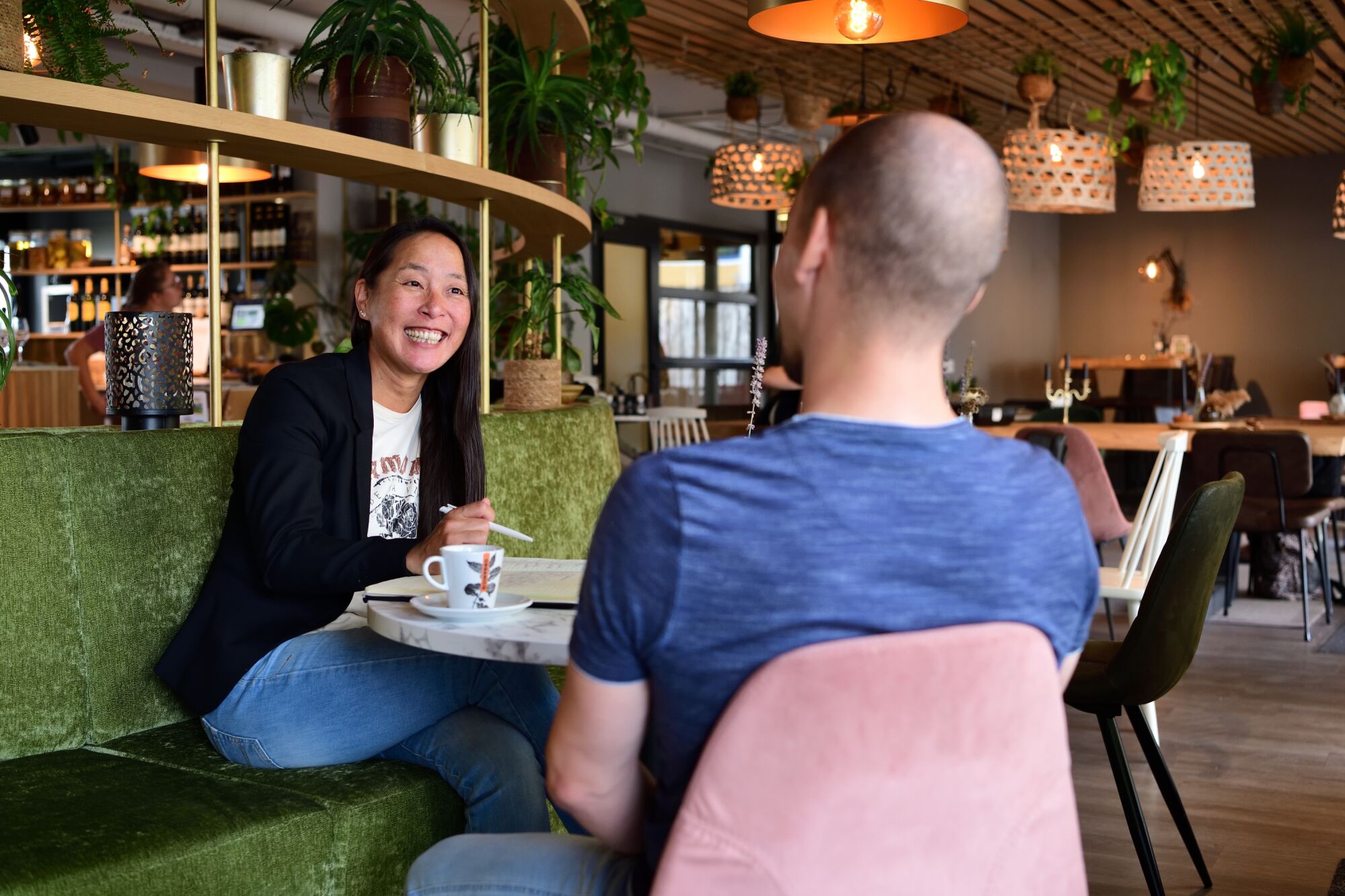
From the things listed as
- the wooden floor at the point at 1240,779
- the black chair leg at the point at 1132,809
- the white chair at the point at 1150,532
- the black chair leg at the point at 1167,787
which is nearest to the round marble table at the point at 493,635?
the black chair leg at the point at 1132,809

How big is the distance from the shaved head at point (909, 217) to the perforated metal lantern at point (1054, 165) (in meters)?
4.80

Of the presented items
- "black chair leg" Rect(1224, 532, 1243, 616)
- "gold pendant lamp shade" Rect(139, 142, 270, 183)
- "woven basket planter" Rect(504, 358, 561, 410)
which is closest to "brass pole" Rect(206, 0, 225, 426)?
"woven basket planter" Rect(504, 358, 561, 410)

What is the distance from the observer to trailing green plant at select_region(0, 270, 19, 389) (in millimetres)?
2211

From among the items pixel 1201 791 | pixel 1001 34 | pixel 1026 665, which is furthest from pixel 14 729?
pixel 1001 34

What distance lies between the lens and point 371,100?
2.89m

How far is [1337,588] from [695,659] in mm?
6100

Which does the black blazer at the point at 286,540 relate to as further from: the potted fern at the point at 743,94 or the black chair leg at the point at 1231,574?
the potted fern at the point at 743,94

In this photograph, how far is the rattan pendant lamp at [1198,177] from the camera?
239 inches

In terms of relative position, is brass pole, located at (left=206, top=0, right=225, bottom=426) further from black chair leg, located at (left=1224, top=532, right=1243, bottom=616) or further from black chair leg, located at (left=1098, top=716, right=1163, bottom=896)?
black chair leg, located at (left=1224, top=532, right=1243, bottom=616)

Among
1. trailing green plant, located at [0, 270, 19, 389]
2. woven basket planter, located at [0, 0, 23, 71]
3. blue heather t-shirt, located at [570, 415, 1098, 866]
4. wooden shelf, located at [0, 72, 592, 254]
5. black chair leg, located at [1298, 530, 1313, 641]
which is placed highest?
woven basket planter, located at [0, 0, 23, 71]

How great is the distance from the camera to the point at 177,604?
2.26 metres

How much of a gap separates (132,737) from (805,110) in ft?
20.9

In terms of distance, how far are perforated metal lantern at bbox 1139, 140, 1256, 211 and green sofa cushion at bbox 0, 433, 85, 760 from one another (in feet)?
17.8

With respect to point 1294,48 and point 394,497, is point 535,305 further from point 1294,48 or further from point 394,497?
point 1294,48
